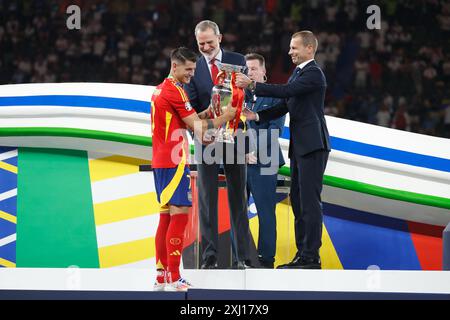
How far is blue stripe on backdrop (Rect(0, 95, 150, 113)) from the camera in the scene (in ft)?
20.6

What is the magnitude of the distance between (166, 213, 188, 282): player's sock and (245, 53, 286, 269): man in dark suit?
989 millimetres

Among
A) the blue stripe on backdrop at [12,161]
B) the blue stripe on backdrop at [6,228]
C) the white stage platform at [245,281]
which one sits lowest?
the white stage platform at [245,281]

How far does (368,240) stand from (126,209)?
1603 millimetres

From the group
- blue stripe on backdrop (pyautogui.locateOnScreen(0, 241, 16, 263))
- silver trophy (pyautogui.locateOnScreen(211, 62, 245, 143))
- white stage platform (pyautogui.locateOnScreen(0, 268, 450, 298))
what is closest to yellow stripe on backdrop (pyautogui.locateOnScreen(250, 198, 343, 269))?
white stage platform (pyautogui.locateOnScreen(0, 268, 450, 298))

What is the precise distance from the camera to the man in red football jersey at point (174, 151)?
469cm

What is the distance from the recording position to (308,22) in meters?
11.0

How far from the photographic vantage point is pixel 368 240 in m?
6.02

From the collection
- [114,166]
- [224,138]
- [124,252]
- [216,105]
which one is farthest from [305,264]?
[114,166]

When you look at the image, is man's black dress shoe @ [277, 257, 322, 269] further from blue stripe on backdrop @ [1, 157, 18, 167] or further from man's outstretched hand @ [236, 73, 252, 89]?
blue stripe on backdrop @ [1, 157, 18, 167]

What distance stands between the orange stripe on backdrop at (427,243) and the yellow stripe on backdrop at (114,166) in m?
1.83

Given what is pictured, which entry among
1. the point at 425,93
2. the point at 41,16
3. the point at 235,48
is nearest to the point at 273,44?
the point at 235,48
